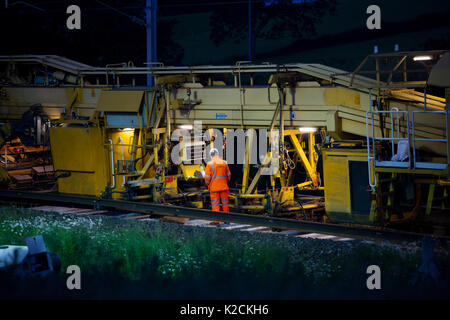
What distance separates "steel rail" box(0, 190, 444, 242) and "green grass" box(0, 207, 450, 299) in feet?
0.78

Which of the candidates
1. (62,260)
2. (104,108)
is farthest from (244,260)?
(104,108)

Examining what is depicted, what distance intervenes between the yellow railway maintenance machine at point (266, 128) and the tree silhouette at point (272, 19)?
2131 cm

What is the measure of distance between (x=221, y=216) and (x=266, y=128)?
2.19 metres

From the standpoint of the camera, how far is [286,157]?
44.5 feet

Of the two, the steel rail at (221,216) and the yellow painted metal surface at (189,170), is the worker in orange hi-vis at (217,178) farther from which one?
the yellow painted metal surface at (189,170)

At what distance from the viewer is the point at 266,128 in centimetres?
1273

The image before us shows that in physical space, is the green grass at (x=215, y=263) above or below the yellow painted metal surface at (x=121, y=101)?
below

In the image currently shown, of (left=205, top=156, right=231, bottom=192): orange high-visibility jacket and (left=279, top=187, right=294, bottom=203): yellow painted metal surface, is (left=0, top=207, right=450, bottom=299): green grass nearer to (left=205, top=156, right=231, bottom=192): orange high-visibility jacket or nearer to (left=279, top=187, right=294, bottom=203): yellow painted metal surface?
(left=205, top=156, right=231, bottom=192): orange high-visibility jacket

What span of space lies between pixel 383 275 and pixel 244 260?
6.31 ft

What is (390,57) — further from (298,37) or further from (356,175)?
(298,37)

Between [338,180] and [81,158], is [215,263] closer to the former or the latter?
[338,180]

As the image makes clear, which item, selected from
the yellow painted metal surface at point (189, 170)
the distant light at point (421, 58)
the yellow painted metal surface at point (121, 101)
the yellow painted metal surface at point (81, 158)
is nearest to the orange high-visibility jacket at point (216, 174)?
the yellow painted metal surface at point (189, 170)

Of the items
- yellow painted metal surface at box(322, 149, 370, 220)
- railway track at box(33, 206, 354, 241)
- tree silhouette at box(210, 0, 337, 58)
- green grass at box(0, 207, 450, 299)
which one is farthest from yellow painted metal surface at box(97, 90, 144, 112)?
tree silhouette at box(210, 0, 337, 58)

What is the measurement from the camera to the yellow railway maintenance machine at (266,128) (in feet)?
34.3
